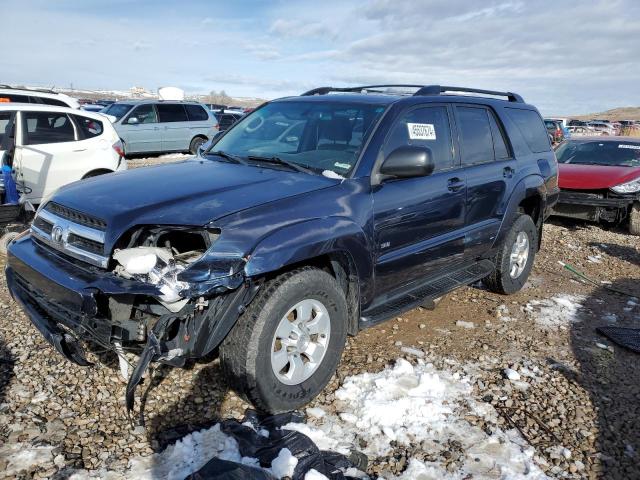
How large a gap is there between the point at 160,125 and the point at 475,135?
471 inches

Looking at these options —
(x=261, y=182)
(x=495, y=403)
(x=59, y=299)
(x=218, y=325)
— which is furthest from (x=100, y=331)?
(x=495, y=403)

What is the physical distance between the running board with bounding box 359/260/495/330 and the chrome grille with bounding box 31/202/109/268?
169 cm

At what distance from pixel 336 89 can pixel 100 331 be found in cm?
313

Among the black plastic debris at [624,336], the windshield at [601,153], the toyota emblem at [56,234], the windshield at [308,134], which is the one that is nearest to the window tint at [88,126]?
the windshield at [308,134]

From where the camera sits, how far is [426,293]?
156 inches

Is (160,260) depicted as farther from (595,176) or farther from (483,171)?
(595,176)

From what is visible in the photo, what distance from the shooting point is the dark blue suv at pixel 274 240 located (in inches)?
104

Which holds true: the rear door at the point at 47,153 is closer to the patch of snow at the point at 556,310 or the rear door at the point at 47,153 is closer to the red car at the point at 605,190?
the patch of snow at the point at 556,310

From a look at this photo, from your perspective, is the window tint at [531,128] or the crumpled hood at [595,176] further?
the crumpled hood at [595,176]

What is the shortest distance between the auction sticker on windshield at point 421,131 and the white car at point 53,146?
577 cm

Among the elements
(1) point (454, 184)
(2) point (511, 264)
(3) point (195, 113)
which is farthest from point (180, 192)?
(3) point (195, 113)

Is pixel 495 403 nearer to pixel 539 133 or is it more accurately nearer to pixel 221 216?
pixel 221 216

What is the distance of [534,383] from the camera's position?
363 cm

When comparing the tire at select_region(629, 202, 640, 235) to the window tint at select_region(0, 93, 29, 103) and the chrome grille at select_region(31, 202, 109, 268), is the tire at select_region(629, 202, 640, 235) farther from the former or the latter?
the window tint at select_region(0, 93, 29, 103)
